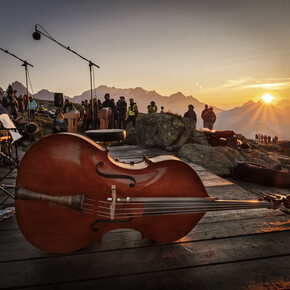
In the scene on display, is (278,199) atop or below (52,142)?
below

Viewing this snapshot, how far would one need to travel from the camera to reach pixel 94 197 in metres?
1.36

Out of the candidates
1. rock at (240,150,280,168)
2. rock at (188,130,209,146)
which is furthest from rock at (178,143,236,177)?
rock at (240,150,280,168)

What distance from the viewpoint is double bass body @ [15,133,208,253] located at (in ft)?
4.24

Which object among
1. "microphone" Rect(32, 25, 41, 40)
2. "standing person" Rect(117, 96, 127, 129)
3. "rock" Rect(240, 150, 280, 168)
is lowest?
"rock" Rect(240, 150, 280, 168)

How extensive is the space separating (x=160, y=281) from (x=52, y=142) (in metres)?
1.12

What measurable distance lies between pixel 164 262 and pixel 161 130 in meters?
4.56

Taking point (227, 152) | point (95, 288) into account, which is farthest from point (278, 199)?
point (227, 152)

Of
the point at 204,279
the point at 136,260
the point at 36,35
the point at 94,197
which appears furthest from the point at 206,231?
the point at 36,35

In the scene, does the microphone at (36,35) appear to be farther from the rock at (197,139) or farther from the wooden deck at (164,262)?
the rock at (197,139)

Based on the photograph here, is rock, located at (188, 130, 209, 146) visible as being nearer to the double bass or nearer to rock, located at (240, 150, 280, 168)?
rock, located at (240, 150, 280, 168)

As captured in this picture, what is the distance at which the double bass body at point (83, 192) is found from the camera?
1.29 m

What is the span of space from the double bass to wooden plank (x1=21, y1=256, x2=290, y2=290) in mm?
253

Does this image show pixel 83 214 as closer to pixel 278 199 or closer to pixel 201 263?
pixel 201 263

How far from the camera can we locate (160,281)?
1.21 metres
